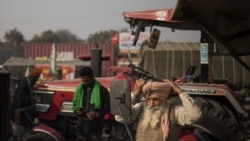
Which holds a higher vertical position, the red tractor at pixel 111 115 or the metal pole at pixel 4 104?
the metal pole at pixel 4 104

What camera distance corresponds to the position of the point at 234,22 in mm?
3387

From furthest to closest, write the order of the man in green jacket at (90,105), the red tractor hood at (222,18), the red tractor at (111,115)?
1. the red tractor at (111,115)
2. the man in green jacket at (90,105)
3. the red tractor hood at (222,18)

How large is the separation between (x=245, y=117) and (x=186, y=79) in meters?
1.12

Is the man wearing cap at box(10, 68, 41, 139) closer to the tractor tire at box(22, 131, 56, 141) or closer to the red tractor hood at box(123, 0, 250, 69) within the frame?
the tractor tire at box(22, 131, 56, 141)

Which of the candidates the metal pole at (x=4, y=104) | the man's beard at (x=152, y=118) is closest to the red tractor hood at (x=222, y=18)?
the man's beard at (x=152, y=118)

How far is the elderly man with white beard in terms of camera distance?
3.81 m

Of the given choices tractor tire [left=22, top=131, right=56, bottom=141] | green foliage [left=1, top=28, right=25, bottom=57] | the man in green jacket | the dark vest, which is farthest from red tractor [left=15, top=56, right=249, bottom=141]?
green foliage [left=1, top=28, right=25, bottom=57]

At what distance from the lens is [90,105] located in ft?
22.0

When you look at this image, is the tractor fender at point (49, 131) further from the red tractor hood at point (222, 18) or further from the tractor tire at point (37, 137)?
the red tractor hood at point (222, 18)

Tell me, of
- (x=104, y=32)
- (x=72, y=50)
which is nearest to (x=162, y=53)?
(x=72, y=50)

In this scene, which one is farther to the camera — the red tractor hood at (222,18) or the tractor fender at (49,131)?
the tractor fender at (49,131)

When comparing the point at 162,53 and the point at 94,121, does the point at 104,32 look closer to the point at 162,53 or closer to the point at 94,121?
the point at 162,53

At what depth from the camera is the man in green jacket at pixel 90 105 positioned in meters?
6.66

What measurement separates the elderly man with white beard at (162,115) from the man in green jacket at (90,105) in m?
2.71
